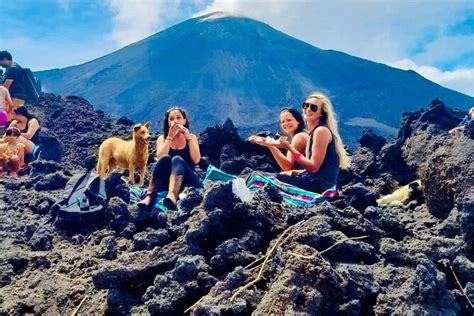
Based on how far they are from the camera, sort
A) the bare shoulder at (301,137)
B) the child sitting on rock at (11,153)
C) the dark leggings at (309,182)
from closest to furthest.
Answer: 1. the dark leggings at (309,182)
2. the bare shoulder at (301,137)
3. the child sitting on rock at (11,153)

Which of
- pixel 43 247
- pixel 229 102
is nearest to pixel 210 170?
pixel 43 247

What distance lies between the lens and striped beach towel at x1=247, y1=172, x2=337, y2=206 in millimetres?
4035

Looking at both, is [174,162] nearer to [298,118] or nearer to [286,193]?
[286,193]

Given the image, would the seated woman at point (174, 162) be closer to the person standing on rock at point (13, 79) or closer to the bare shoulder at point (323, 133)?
the bare shoulder at point (323, 133)

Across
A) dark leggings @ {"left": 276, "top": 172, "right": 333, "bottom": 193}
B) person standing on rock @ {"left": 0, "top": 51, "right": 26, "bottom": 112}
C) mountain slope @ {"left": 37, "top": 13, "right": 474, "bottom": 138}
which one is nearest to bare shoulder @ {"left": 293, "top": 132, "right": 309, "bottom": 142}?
dark leggings @ {"left": 276, "top": 172, "right": 333, "bottom": 193}

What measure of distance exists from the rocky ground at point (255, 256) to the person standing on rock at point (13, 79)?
19.5 ft

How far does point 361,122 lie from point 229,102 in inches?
584

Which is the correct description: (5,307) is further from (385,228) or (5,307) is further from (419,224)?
(419,224)

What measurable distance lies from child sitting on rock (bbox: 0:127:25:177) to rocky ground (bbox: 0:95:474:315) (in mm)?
2492

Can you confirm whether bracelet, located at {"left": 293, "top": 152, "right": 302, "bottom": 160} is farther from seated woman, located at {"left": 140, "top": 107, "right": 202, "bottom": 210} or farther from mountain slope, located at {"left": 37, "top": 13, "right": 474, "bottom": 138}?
mountain slope, located at {"left": 37, "top": 13, "right": 474, "bottom": 138}

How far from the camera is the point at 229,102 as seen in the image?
56.8 meters

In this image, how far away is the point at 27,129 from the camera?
8.62 m

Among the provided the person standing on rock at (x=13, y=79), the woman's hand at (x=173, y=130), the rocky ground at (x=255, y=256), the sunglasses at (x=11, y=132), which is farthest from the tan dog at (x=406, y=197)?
the person standing on rock at (x=13, y=79)

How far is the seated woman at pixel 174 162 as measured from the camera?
14.7 feet
